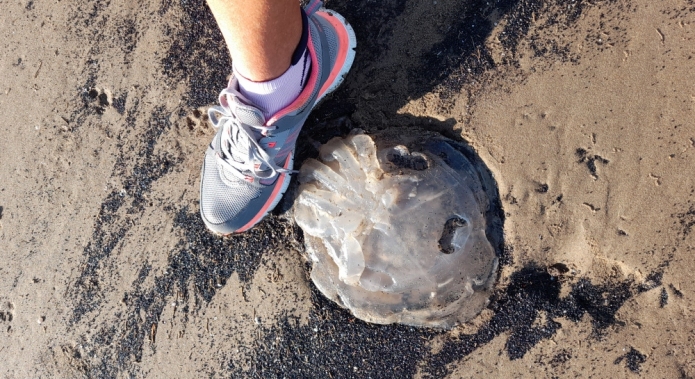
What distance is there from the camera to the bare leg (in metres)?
1.57

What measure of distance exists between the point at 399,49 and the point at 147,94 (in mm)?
1469

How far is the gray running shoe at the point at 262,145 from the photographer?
207cm

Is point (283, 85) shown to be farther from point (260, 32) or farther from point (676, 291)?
point (676, 291)

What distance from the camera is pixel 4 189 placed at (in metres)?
2.61

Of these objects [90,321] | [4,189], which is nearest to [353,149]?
[90,321]

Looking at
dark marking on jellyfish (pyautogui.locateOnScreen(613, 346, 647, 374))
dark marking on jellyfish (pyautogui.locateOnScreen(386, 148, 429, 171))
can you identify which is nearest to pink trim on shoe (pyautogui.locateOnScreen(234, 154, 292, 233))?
dark marking on jellyfish (pyautogui.locateOnScreen(386, 148, 429, 171))

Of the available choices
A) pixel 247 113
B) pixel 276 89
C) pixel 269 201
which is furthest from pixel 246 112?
pixel 269 201

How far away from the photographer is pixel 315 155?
96.7 inches

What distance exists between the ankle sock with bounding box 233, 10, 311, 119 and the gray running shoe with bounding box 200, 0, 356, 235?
0.04 metres

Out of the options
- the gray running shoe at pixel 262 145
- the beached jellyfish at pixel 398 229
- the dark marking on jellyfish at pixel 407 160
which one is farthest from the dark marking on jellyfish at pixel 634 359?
the gray running shoe at pixel 262 145

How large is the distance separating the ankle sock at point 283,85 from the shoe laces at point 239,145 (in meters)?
0.06

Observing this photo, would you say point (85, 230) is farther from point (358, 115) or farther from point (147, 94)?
point (358, 115)

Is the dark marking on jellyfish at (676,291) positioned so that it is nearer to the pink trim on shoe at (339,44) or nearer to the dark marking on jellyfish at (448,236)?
the dark marking on jellyfish at (448,236)

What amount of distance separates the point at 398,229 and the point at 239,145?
2.94ft
